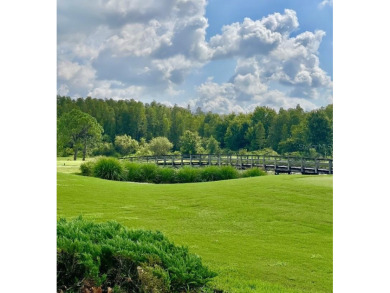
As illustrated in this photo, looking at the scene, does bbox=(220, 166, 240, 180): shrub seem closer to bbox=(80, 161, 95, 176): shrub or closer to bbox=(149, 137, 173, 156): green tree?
bbox=(149, 137, 173, 156): green tree

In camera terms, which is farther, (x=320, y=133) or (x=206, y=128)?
(x=320, y=133)

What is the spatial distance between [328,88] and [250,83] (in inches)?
32.1

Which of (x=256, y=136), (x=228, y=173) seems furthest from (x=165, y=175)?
(x=256, y=136)

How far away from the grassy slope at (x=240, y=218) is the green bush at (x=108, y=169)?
29 centimetres

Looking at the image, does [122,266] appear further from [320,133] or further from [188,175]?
[188,175]

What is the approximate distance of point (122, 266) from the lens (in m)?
2.34

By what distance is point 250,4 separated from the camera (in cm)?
420

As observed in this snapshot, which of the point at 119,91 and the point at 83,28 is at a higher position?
the point at 83,28

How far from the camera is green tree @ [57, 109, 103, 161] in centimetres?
480

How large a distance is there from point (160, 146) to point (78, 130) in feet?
3.12

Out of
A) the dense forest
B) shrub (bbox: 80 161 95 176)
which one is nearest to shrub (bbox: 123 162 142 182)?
shrub (bbox: 80 161 95 176)
